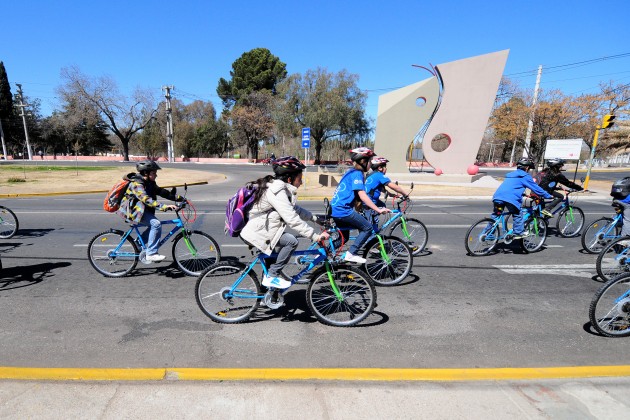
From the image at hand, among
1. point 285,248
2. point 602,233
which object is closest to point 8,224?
point 285,248

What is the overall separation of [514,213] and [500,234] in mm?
450

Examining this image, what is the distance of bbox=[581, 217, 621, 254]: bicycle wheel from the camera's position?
6.45 metres

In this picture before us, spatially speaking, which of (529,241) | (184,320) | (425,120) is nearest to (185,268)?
(184,320)

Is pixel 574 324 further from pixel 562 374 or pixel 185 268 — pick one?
pixel 185 268

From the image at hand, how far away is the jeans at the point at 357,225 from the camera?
15.6ft

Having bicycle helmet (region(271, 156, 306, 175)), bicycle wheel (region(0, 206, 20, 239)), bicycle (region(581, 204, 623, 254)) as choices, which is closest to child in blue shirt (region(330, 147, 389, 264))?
bicycle helmet (region(271, 156, 306, 175))

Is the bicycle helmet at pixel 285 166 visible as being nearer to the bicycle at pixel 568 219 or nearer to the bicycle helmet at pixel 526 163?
the bicycle helmet at pixel 526 163

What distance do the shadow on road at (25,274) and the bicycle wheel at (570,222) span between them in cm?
988

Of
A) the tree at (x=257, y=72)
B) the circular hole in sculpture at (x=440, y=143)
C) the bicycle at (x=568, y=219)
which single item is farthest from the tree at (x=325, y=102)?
the bicycle at (x=568, y=219)

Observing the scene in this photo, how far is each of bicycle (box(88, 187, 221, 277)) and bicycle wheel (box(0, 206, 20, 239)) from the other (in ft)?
13.5

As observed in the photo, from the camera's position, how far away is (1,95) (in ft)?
181

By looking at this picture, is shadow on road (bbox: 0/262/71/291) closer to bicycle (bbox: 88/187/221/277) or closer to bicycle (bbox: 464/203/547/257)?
bicycle (bbox: 88/187/221/277)

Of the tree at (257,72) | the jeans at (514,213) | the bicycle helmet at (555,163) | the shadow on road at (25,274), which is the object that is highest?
the tree at (257,72)

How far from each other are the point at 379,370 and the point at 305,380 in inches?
25.2
